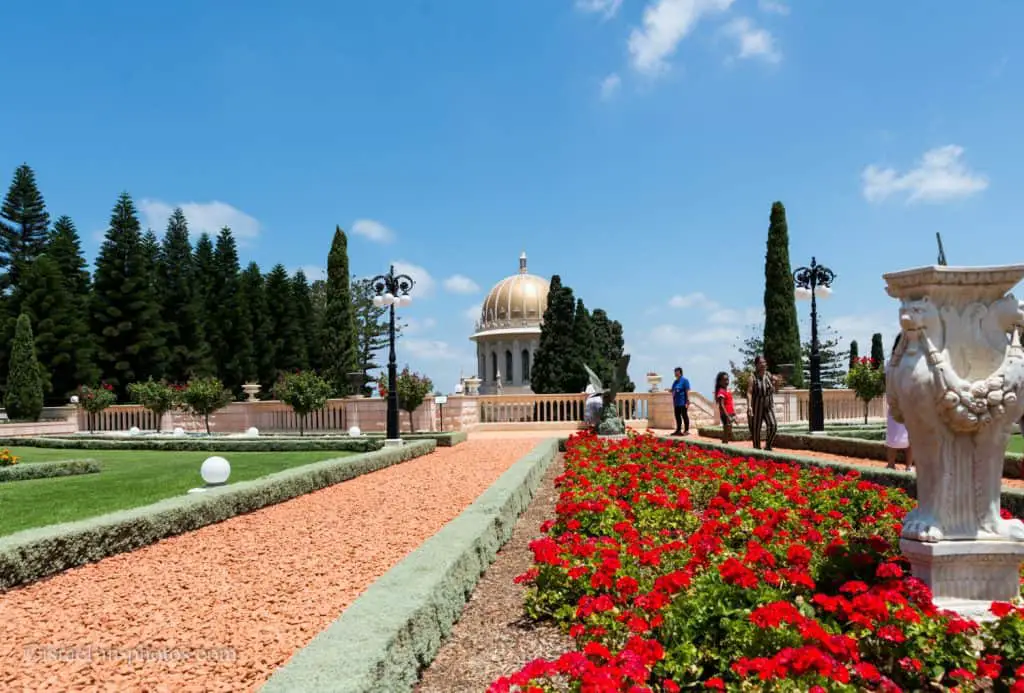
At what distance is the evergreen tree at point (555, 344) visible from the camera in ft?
144

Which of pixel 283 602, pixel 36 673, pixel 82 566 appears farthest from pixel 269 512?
pixel 36 673

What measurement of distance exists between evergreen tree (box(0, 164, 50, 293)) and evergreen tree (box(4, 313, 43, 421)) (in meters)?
9.53

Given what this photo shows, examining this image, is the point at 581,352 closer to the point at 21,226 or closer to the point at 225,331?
the point at 225,331

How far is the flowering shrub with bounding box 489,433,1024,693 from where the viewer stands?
9.41 feet

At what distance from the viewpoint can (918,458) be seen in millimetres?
4137

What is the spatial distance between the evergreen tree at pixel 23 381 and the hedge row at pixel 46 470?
23674 millimetres

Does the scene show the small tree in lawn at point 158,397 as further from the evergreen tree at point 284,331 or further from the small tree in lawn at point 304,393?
the evergreen tree at point 284,331

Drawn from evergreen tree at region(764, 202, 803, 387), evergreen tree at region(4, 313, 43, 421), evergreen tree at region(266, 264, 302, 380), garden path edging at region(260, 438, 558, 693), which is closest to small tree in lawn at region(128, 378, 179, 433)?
evergreen tree at region(4, 313, 43, 421)

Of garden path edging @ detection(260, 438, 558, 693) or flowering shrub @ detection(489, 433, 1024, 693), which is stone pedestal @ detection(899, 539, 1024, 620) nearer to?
flowering shrub @ detection(489, 433, 1024, 693)

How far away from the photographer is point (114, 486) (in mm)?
11250

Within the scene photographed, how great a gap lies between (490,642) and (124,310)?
40.5 meters

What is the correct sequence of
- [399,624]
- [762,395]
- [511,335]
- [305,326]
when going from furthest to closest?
1. [511,335]
2. [305,326]
3. [762,395]
4. [399,624]

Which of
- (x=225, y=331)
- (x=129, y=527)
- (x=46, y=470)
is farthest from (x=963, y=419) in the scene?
(x=225, y=331)

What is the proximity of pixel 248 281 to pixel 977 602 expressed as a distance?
4772 centimetres
